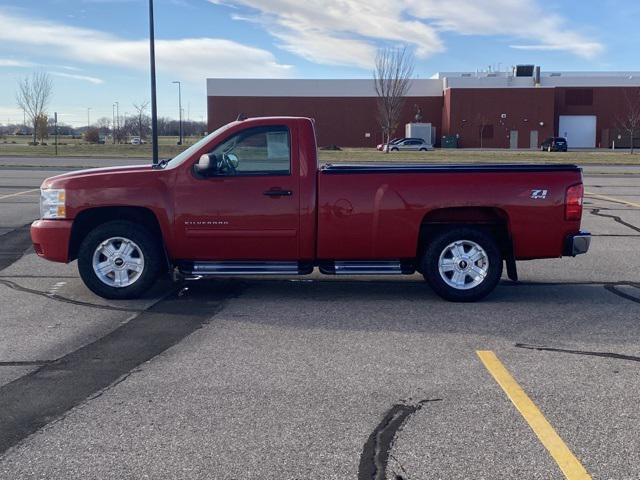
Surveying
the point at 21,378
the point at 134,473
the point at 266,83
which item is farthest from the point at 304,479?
the point at 266,83

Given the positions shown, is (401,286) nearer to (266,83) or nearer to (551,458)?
(551,458)

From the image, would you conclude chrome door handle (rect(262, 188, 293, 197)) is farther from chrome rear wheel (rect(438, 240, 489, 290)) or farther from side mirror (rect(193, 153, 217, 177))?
chrome rear wheel (rect(438, 240, 489, 290))

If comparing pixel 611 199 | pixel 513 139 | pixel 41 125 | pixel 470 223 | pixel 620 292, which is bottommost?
pixel 620 292

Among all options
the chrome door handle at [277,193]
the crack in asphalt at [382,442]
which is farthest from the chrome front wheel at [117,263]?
the crack in asphalt at [382,442]

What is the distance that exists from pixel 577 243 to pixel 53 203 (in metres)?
5.63

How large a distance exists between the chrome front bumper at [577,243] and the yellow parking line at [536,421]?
2335mm

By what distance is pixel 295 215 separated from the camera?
764cm

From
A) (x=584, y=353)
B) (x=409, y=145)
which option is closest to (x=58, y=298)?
(x=584, y=353)

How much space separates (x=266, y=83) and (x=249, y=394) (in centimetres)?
7118

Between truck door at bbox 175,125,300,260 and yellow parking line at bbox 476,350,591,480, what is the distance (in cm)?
266

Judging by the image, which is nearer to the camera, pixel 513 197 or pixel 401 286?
pixel 513 197

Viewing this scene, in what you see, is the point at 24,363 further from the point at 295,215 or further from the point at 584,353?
the point at 584,353

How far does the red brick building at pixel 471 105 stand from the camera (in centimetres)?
7075

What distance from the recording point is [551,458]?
3.99 m
